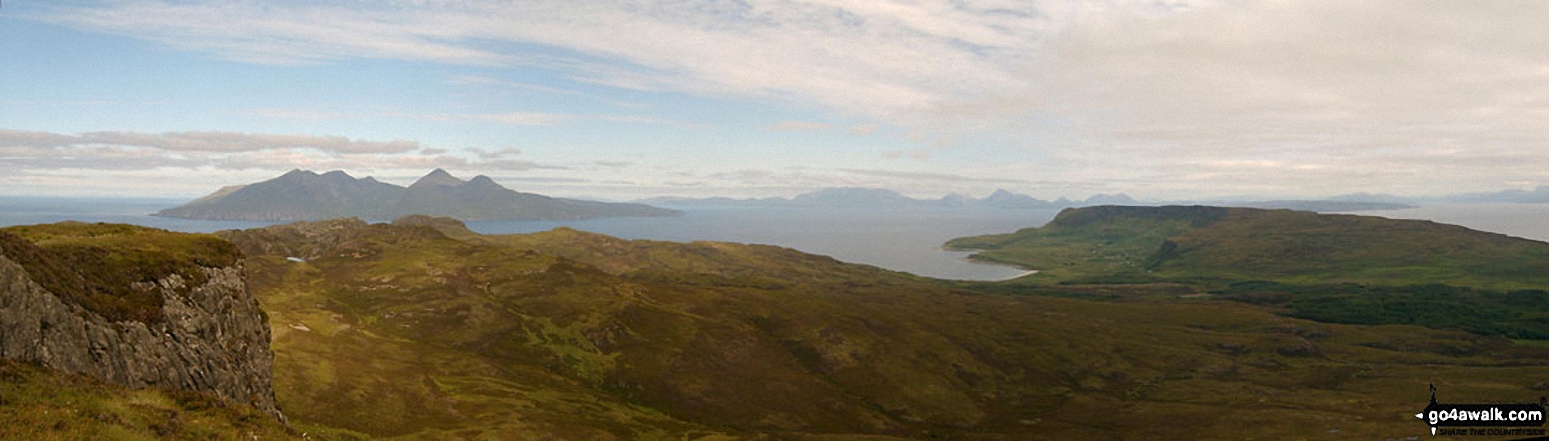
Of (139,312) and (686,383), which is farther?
(686,383)

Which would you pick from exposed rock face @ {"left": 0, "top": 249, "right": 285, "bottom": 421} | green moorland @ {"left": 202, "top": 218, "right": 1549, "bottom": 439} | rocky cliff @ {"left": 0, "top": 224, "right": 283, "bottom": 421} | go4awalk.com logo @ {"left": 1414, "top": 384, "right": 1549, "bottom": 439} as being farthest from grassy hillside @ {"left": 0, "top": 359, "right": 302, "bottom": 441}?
go4awalk.com logo @ {"left": 1414, "top": 384, "right": 1549, "bottom": 439}

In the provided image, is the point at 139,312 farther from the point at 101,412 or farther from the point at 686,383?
the point at 686,383

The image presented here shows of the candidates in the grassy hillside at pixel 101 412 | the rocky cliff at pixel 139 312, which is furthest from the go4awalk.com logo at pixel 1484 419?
the rocky cliff at pixel 139 312

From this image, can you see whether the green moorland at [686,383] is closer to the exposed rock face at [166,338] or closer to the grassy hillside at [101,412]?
the exposed rock face at [166,338]

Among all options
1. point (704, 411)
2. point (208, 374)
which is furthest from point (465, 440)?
point (704, 411)

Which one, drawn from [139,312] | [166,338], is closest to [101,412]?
[139,312]

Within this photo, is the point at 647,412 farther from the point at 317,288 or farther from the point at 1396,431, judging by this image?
the point at 1396,431
